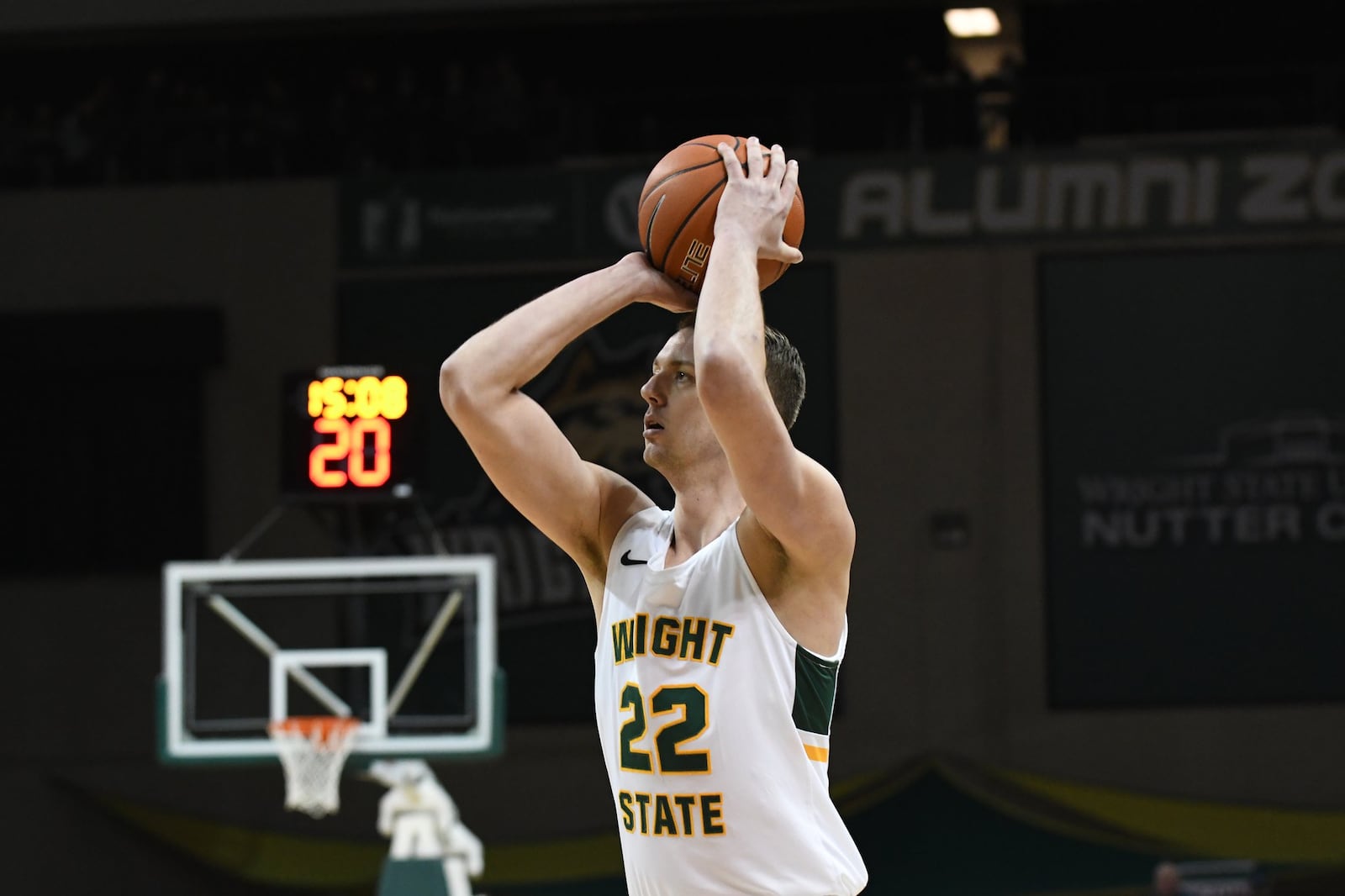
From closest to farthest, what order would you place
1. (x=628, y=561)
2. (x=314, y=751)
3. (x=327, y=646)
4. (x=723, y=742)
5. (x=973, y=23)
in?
(x=723, y=742)
(x=628, y=561)
(x=314, y=751)
(x=327, y=646)
(x=973, y=23)

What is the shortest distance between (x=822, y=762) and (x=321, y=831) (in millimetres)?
11470

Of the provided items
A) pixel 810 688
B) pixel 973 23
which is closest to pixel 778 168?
pixel 810 688

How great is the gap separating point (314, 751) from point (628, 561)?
6.60 meters

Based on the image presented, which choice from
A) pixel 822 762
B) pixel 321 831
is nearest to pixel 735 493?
pixel 822 762

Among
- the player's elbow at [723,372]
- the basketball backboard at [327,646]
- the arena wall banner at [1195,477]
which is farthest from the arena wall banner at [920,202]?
the player's elbow at [723,372]

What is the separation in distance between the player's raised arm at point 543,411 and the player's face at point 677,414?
12 cm

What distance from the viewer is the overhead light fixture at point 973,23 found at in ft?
48.1

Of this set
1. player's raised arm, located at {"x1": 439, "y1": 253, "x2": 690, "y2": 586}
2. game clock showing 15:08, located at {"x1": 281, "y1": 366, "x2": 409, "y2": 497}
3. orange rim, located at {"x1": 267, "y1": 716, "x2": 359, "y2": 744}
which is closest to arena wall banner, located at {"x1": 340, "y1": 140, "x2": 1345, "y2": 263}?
game clock showing 15:08, located at {"x1": 281, "y1": 366, "x2": 409, "y2": 497}

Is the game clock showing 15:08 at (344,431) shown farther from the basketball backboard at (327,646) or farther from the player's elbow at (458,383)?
the player's elbow at (458,383)

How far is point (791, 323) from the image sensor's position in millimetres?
13492

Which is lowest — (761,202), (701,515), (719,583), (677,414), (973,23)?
(719,583)

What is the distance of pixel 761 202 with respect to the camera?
286 centimetres

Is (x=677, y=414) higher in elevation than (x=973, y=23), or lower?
lower

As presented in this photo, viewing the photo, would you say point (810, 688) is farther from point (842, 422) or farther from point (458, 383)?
point (842, 422)
